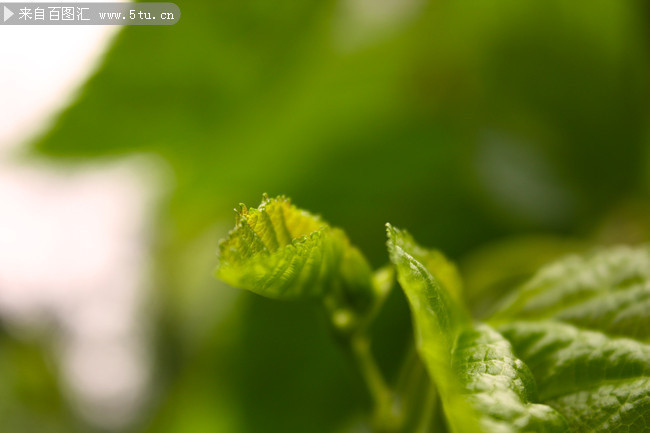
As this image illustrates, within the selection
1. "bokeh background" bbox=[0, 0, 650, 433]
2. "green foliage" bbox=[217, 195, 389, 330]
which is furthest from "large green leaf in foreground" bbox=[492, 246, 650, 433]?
"bokeh background" bbox=[0, 0, 650, 433]

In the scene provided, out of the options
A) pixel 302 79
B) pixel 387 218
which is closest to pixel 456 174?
pixel 387 218

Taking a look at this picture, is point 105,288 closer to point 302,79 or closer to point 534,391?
point 302,79

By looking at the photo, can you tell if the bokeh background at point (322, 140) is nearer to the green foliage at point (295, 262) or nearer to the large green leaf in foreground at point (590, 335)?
the large green leaf in foreground at point (590, 335)

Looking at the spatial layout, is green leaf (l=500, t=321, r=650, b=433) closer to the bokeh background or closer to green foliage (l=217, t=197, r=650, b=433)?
green foliage (l=217, t=197, r=650, b=433)

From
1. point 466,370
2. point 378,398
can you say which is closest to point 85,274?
point 378,398

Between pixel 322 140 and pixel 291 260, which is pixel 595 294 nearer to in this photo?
pixel 291 260

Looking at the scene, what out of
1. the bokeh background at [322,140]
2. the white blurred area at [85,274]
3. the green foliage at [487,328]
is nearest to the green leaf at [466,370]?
the green foliage at [487,328]
